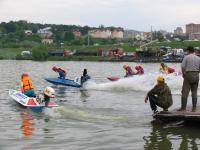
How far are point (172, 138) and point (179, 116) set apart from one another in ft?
4.20

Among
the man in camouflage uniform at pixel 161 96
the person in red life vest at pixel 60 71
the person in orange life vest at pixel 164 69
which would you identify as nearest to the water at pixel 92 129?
the man in camouflage uniform at pixel 161 96

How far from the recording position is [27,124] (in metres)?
19.1

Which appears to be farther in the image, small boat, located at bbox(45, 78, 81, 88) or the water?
small boat, located at bbox(45, 78, 81, 88)

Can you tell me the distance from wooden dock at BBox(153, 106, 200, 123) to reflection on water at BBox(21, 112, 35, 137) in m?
4.51

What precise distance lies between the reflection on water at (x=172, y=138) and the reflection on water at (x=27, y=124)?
412 cm

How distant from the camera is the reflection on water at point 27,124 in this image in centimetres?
1729

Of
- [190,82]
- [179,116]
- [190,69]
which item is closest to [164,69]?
[190,82]

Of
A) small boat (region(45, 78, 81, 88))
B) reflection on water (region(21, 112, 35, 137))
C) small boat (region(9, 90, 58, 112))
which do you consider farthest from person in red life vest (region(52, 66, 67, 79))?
reflection on water (region(21, 112, 35, 137))

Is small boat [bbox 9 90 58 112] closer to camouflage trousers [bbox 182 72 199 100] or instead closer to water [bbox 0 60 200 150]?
water [bbox 0 60 200 150]

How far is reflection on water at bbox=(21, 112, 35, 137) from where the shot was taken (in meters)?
17.3

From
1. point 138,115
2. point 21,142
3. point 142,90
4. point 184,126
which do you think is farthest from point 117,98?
point 21,142

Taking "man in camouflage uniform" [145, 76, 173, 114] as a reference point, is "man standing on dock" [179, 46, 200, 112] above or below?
above

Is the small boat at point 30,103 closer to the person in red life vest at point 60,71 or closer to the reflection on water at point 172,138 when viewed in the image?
the reflection on water at point 172,138

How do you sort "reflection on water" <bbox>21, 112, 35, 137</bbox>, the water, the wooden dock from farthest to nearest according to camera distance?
1. "reflection on water" <bbox>21, 112, 35, 137</bbox>
2. the wooden dock
3. the water
